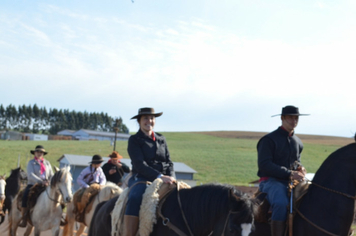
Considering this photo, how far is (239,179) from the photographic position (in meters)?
50.3

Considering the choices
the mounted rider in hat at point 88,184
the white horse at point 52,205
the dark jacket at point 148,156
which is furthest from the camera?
the mounted rider in hat at point 88,184

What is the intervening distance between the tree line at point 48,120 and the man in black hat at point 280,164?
458ft

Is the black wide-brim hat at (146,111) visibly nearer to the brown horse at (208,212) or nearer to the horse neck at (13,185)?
the brown horse at (208,212)

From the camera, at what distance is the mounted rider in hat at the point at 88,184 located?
472 inches

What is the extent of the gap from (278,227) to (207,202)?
47.7 inches

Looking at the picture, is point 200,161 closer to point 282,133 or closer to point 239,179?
point 239,179

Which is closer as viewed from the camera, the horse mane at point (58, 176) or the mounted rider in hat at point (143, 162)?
the mounted rider in hat at point (143, 162)

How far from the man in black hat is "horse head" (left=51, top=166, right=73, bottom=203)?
6.25 metres

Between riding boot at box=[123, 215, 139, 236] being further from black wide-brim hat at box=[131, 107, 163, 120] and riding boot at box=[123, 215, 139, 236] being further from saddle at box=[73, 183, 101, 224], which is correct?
saddle at box=[73, 183, 101, 224]

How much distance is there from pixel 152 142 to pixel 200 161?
56.9m

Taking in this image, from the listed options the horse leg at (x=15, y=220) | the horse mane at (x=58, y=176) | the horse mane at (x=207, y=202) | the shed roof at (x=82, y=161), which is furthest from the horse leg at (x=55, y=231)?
the shed roof at (x=82, y=161)

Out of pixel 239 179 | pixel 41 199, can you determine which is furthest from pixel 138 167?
pixel 239 179

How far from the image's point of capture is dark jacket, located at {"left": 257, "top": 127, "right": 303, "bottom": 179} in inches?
260

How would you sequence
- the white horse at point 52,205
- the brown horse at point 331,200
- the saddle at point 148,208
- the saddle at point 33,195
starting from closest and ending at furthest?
1. the brown horse at point 331,200
2. the saddle at point 148,208
3. the white horse at point 52,205
4. the saddle at point 33,195
